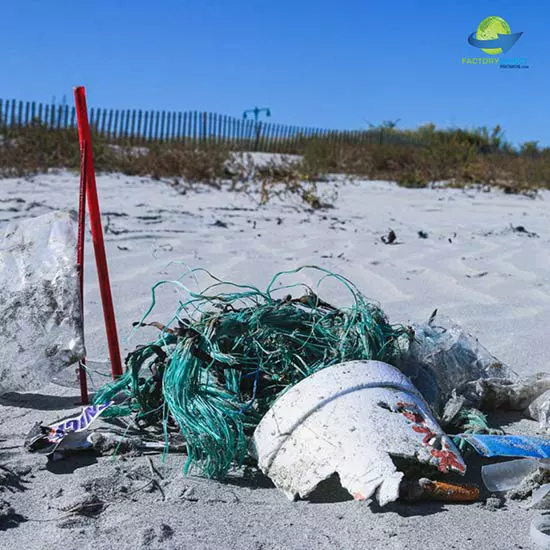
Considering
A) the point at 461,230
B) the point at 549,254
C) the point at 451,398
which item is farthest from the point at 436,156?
the point at 451,398

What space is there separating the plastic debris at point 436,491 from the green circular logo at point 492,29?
756 centimetres

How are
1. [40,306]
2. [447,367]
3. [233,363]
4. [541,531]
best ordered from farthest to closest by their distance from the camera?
[447,367] < [40,306] < [233,363] < [541,531]

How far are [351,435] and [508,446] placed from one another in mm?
427

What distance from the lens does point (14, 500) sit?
172cm

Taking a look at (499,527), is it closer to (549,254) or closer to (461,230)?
(549,254)

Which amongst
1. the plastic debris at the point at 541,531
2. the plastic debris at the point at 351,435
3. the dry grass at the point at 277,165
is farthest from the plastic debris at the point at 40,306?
the dry grass at the point at 277,165

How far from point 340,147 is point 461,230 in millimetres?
8081

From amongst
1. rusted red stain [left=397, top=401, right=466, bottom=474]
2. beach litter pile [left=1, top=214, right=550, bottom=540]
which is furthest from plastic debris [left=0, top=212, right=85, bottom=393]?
rusted red stain [left=397, top=401, right=466, bottom=474]

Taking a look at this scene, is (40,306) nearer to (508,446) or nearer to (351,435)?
(351,435)

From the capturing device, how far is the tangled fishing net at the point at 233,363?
1859 millimetres

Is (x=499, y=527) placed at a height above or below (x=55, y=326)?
below

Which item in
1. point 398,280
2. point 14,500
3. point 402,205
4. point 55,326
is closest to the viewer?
point 14,500

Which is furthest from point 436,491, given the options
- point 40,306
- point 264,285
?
point 264,285

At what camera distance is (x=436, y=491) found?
66.2 inches
